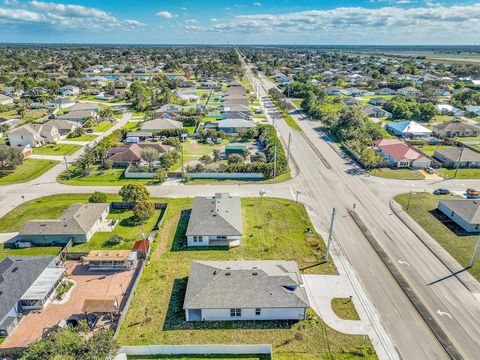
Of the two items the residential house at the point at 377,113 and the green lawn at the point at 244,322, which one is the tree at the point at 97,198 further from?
the residential house at the point at 377,113

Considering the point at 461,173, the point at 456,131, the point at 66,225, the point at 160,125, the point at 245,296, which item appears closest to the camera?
the point at 245,296

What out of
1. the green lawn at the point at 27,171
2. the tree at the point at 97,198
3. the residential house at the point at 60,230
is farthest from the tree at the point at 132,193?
the green lawn at the point at 27,171

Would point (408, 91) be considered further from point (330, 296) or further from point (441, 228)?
point (330, 296)

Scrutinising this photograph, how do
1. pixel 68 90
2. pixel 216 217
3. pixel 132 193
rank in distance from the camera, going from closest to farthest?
pixel 216 217
pixel 132 193
pixel 68 90

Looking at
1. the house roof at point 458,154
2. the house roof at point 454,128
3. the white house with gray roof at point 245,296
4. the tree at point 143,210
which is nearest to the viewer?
the white house with gray roof at point 245,296

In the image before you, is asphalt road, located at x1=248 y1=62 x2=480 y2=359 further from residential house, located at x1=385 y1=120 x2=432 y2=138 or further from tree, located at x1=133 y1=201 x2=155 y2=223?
residential house, located at x1=385 y1=120 x2=432 y2=138

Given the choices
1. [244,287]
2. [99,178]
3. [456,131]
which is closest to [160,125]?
[99,178]
